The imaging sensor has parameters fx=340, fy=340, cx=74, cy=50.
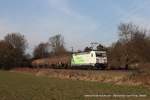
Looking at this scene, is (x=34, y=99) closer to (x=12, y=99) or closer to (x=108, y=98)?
(x=12, y=99)

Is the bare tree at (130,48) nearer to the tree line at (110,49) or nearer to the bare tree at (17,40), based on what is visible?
the tree line at (110,49)

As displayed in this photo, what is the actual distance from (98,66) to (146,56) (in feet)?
29.0

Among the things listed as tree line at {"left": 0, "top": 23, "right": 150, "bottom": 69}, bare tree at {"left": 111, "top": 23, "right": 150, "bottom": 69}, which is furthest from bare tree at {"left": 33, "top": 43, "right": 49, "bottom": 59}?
bare tree at {"left": 111, "top": 23, "right": 150, "bottom": 69}

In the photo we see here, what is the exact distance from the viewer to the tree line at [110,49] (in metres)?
65.1

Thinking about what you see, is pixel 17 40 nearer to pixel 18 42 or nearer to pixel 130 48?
pixel 18 42

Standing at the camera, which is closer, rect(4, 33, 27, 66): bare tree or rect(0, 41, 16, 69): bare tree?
rect(0, 41, 16, 69): bare tree

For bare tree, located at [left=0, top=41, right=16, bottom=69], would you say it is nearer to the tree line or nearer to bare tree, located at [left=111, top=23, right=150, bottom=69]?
the tree line

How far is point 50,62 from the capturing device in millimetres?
93438

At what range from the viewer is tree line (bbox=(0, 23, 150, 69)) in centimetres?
6506

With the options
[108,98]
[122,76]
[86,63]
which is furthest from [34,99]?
[86,63]

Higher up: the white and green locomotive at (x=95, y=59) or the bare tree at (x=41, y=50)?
the bare tree at (x=41, y=50)

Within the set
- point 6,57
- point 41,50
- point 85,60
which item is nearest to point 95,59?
point 85,60

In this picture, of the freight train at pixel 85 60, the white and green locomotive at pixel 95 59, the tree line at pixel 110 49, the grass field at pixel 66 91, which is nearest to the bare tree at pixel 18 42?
the tree line at pixel 110 49

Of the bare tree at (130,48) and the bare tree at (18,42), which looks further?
the bare tree at (18,42)
